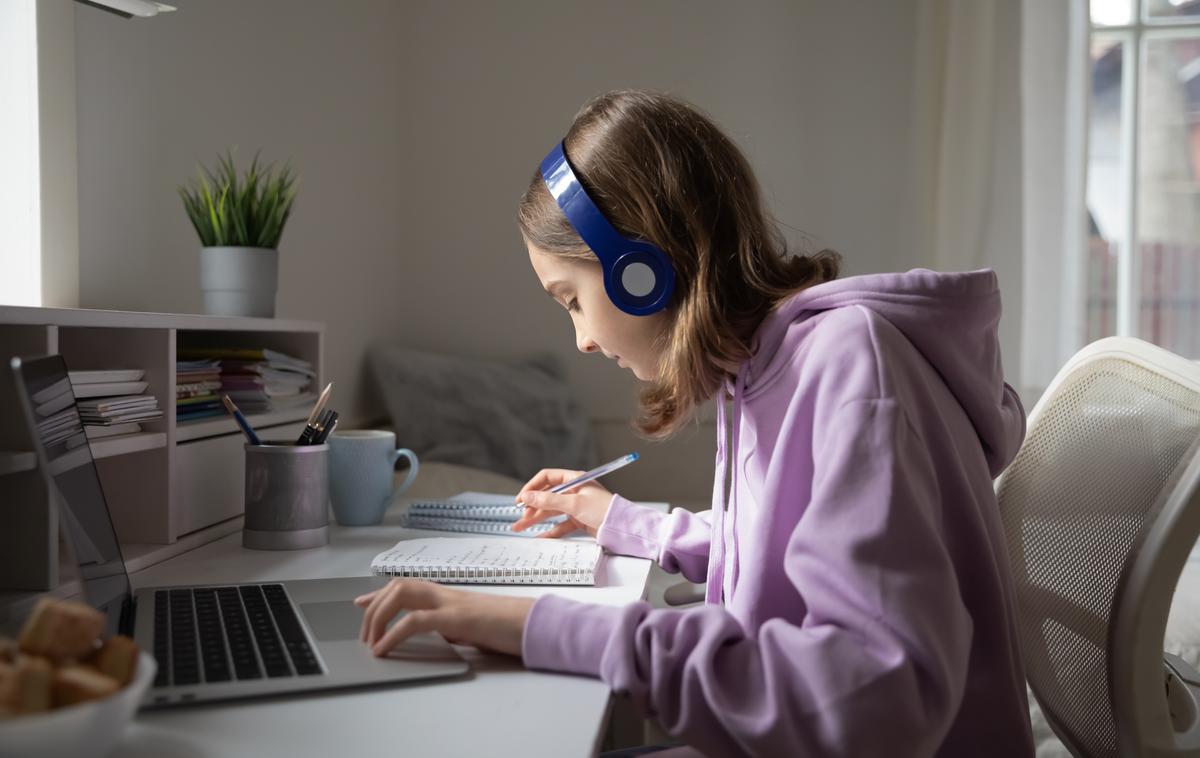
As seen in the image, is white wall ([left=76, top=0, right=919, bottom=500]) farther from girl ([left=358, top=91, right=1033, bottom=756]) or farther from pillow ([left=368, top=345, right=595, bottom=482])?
girl ([left=358, top=91, right=1033, bottom=756])

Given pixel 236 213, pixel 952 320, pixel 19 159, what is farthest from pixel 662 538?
pixel 19 159

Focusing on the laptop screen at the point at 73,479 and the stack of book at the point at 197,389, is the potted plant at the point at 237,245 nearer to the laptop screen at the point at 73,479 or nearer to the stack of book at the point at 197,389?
the stack of book at the point at 197,389

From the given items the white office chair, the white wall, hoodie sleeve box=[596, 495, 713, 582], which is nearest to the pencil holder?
hoodie sleeve box=[596, 495, 713, 582]

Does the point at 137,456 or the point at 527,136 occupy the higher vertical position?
the point at 527,136

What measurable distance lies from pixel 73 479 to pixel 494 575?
39cm

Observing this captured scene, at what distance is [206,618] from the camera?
826 mm

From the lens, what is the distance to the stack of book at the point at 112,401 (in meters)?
1.03

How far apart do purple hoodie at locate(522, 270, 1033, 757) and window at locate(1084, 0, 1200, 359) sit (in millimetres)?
2009

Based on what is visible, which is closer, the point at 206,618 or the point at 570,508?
the point at 206,618

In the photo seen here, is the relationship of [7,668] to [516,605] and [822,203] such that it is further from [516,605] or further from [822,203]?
[822,203]

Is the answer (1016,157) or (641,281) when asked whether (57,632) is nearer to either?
(641,281)

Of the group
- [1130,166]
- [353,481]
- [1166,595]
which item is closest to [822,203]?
[1130,166]

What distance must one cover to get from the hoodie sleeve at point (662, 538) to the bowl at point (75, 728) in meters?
0.65

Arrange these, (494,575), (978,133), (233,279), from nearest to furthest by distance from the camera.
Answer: (494,575)
(233,279)
(978,133)
